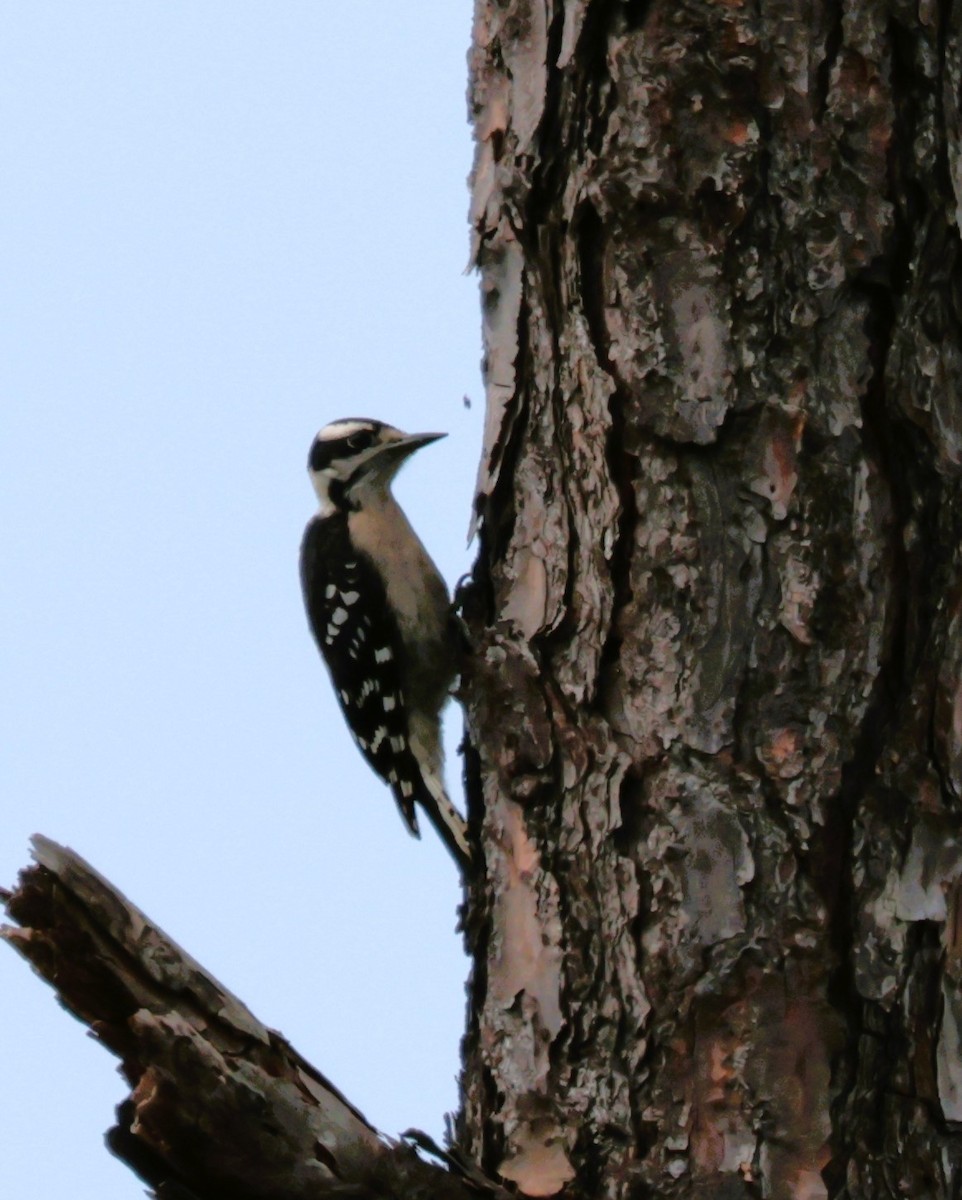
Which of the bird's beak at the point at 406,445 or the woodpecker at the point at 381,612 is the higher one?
the bird's beak at the point at 406,445

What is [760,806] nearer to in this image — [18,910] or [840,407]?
[840,407]

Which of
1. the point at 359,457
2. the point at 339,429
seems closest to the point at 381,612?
the point at 359,457

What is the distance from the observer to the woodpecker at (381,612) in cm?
486

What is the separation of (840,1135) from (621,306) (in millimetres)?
1319

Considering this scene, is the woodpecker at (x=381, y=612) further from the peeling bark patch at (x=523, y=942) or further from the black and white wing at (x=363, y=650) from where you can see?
the peeling bark patch at (x=523, y=942)

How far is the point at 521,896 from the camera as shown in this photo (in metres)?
2.92

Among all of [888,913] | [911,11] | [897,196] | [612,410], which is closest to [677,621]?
[612,410]

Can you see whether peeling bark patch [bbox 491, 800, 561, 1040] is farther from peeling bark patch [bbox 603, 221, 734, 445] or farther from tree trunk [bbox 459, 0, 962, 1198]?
peeling bark patch [bbox 603, 221, 734, 445]

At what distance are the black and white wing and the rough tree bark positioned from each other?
6.37ft

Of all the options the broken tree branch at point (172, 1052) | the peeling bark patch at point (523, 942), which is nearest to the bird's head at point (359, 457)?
the peeling bark patch at point (523, 942)

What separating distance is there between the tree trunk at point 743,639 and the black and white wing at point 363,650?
195cm

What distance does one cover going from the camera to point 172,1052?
2223 millimetres

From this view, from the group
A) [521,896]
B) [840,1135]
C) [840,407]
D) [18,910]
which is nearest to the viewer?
[18,910]

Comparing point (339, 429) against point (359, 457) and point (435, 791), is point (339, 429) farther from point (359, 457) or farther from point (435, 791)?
point (435, 791)
